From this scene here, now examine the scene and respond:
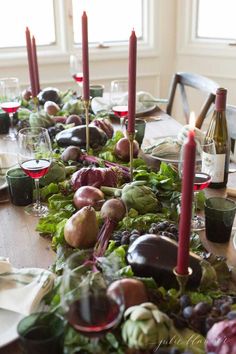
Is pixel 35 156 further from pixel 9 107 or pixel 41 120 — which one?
pixel 9 107

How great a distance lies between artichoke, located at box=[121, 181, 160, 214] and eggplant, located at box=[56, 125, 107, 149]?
0.40m

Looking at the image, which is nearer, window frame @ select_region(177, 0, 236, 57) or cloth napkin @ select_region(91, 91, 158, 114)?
cloth napkin @ select_region(91, 91, 158, 114)

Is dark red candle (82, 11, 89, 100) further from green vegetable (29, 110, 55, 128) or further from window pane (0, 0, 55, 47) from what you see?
window pane (0, 0, 55, 47)

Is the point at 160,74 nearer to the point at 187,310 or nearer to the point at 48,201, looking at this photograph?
the point at 48,201

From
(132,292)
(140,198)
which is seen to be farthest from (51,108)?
(132,292)

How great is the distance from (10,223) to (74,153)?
34 cm

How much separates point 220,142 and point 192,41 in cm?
211

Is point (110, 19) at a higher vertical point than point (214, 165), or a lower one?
higher

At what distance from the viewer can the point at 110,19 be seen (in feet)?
10.7

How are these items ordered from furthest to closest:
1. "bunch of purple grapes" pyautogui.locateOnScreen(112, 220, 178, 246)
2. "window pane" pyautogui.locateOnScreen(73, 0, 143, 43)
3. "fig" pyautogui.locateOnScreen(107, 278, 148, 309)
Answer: "window pane" pyautogui.locateOnScreen(73, 0, 143, 43), "bunch of purple grapes" pyautogui.locateOnScreen(112, 220, 178, 246), "fig" pyautogui.locateOnScreen(107, 278, 148, 309)

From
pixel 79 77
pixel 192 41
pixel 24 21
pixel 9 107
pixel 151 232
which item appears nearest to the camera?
pixel 151 232

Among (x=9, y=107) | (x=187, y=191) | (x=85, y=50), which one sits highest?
(x=85, y=50)

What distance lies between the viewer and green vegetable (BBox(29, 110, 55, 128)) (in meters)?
1.64

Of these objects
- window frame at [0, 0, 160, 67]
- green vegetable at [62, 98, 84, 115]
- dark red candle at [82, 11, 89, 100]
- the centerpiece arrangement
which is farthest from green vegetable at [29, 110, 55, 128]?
window frame at [0, 0, 160, 67]
